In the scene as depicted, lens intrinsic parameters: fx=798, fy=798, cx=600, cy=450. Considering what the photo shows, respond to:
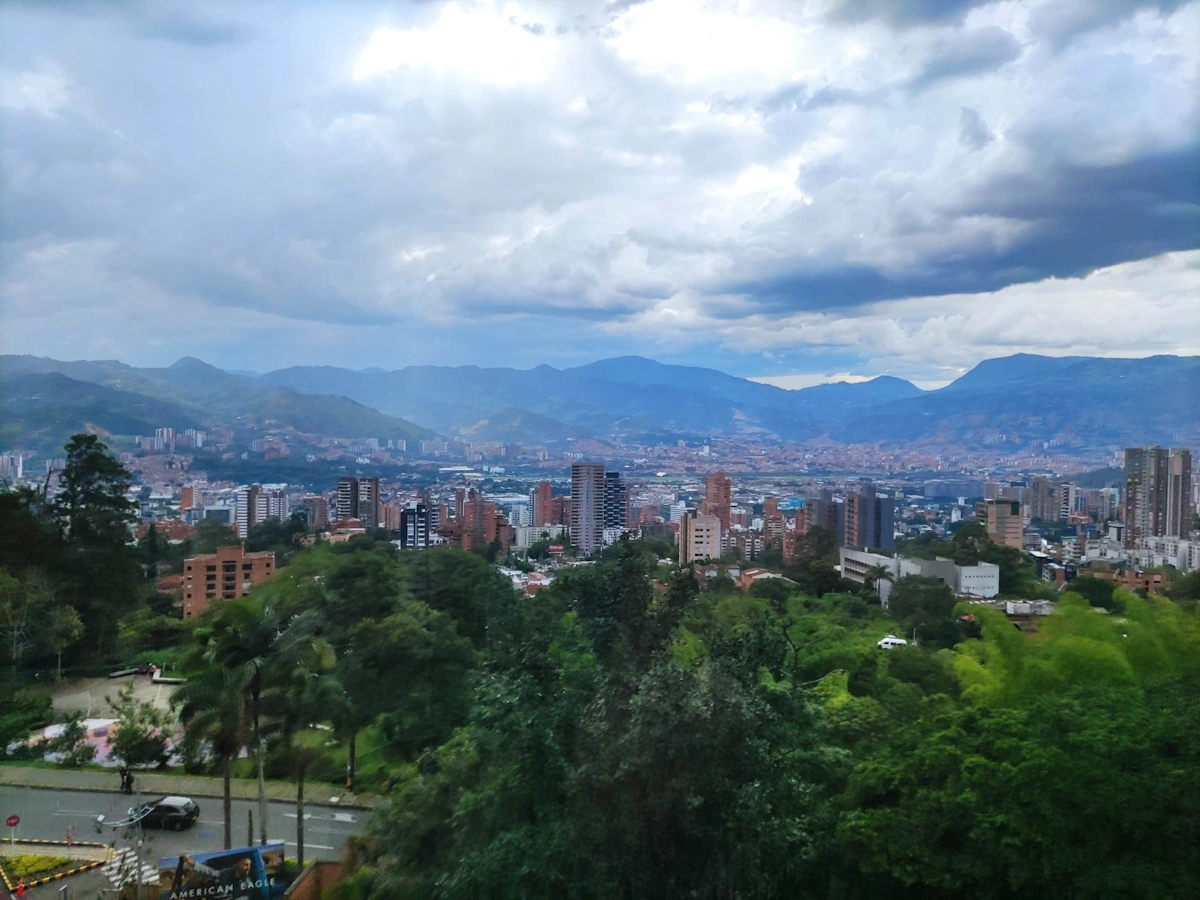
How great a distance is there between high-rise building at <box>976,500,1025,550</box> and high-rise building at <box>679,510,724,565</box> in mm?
8014

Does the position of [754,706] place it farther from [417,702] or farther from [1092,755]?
[417,702]

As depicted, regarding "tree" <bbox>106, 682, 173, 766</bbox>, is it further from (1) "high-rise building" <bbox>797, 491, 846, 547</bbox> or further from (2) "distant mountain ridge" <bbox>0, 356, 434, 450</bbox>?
(1) "high-rise building" <bbox>797, 491, 846, 547</bbox>

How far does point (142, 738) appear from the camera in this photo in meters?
6.36

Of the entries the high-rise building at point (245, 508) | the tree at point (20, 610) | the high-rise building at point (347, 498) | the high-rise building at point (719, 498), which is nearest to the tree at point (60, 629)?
the tree at point (20, 610)

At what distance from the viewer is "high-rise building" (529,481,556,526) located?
2547 centimetres

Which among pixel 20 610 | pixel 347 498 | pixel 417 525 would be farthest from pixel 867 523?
pixel 20 610

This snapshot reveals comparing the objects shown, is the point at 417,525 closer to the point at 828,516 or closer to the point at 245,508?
the point at 245,508

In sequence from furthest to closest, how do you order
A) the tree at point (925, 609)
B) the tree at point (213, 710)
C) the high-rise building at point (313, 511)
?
1. the high-rise building at point (313, 511)
2. the tree at point (925, 609)
3. the tree at point (213, 710)

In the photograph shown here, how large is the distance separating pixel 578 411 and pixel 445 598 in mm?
27689

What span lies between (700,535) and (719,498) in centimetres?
403

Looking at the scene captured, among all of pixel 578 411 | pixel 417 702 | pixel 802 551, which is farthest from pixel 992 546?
pixel 578 411

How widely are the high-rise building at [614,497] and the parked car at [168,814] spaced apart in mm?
19364

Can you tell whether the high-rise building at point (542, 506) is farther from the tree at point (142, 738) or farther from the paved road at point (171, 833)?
the paved road at point (171, 833)

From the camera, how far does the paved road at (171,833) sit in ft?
17.1
